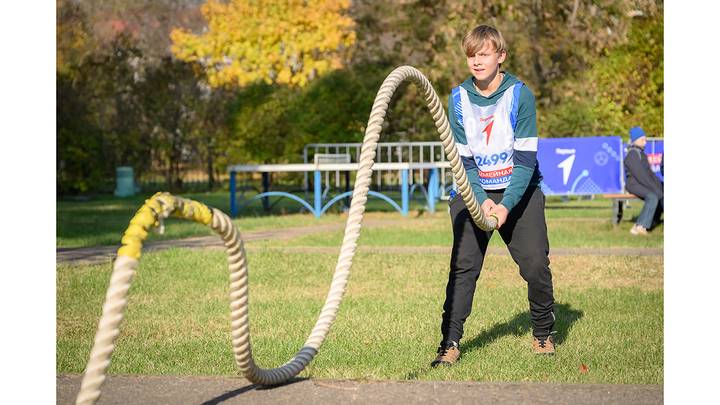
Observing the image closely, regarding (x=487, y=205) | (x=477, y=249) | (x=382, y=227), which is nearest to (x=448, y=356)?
(x=477, y=249)

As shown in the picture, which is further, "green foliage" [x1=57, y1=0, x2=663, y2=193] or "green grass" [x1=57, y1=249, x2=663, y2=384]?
"green foliage" [x1=57, y1=0, x2=663, y2=193]

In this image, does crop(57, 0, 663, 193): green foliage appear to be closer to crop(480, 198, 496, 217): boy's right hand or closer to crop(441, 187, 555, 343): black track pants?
crop(441, 187, 555, 343): black track pants

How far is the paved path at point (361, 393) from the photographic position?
533cm

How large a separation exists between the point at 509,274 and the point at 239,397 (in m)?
5.32

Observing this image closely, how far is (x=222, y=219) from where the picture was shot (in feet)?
14.9

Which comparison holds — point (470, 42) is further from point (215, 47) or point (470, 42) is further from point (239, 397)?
point (215, 47)

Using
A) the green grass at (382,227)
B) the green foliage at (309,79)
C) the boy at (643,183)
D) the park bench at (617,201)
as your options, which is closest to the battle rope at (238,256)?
the green grass at (382,227)

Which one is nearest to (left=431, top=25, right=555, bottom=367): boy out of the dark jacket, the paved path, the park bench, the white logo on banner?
the paved path

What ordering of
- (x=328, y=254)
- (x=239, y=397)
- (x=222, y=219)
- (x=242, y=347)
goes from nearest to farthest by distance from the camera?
1. (x=222, y=219)
2. (x=242, y=347)
3. (x=239, y=397)
4. (x=328, y=254)

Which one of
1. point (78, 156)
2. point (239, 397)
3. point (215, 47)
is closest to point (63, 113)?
point (78, 156)

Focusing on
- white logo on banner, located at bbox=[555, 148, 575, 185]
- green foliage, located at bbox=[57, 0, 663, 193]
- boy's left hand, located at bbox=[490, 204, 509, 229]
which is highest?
green foliage, located at bbox=[57, 0, 663, 193]

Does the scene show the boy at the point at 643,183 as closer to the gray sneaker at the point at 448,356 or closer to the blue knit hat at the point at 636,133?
the blue knit hat at the point at 636,133

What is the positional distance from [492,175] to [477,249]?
1.35 feet

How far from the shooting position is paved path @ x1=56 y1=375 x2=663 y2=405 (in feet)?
17.5
